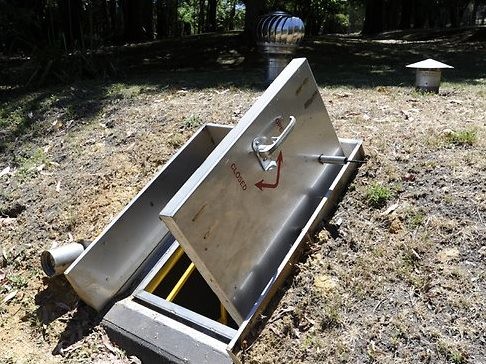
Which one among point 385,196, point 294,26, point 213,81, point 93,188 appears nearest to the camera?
point 385,196

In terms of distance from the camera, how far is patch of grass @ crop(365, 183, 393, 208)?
11.4ft

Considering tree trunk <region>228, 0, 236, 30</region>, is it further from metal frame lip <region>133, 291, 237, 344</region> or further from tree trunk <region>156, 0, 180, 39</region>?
metal frame lip <region>133, 291, 237, 344</region>

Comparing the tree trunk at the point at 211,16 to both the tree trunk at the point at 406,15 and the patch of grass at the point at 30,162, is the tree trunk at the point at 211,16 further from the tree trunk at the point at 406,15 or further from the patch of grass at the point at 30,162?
the patch of grass at the point at 30,162

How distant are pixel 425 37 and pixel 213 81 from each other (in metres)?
12.8

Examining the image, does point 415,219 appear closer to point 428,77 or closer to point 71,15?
point 428,77

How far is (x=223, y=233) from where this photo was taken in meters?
2.90

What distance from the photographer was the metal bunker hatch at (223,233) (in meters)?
2.86

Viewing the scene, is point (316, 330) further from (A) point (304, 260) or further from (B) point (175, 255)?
(B) point (175, 255)

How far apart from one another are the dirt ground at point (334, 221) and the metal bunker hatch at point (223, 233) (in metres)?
0.16

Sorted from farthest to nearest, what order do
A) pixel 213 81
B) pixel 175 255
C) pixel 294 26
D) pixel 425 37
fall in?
pixel 425 37
pixel 213 81
pixel 294 26
pixel 175 255

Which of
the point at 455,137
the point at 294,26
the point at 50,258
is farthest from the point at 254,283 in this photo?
the point at 294,26

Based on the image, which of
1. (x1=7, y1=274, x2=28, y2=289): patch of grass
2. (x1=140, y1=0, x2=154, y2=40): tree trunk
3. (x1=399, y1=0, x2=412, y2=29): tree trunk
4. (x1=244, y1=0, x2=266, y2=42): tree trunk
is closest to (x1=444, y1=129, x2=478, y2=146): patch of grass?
(x1=7, y1=274, x2=28, y2=289): patch of grass

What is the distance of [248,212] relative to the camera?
10.1 ft

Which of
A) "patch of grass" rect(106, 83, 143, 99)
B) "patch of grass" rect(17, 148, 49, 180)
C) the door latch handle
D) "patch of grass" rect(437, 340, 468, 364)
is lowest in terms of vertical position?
"patch of grass" rect(17, 148, 49, 180)
